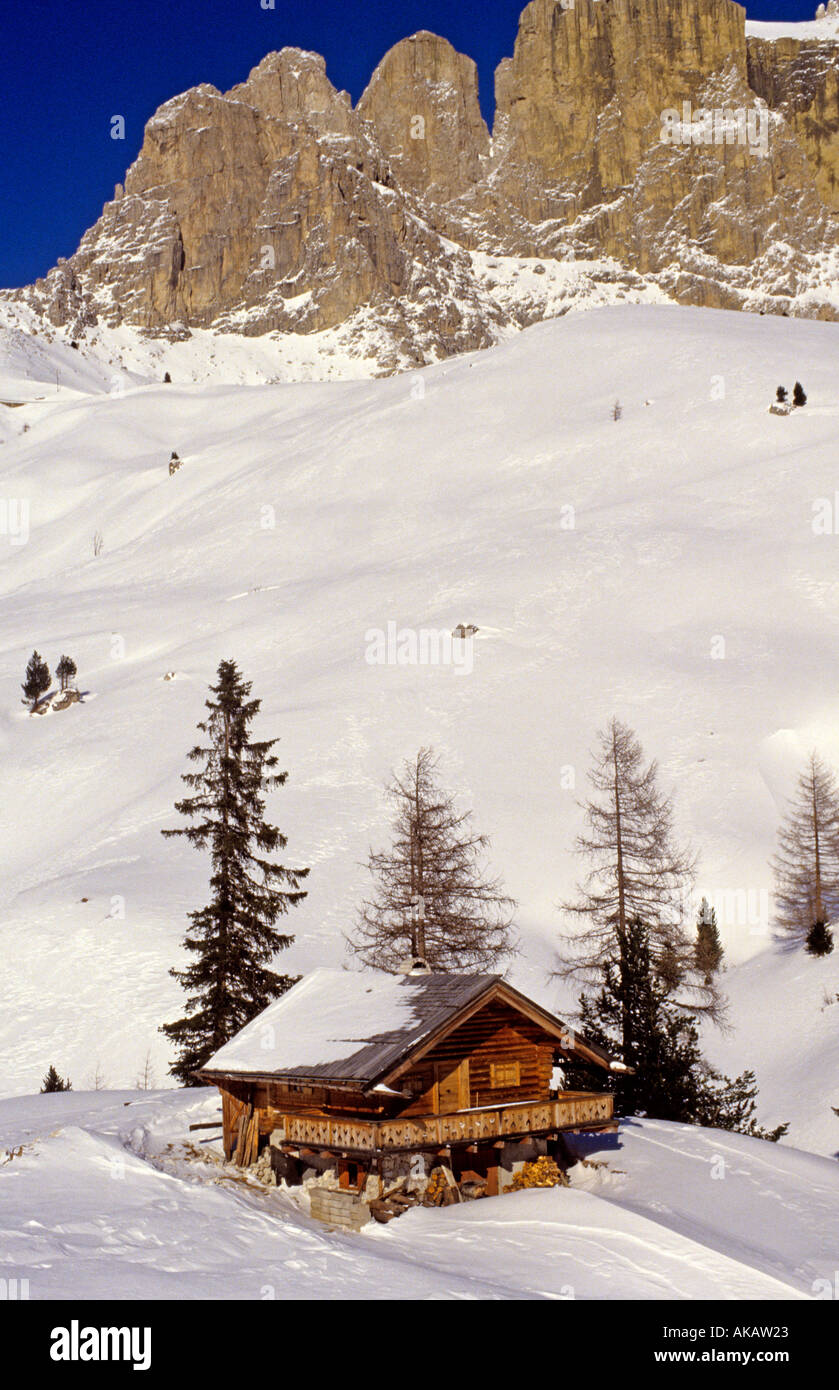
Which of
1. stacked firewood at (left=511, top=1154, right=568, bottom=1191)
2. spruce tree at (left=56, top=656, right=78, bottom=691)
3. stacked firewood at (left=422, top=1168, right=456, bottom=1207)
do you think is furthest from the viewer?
spruce tree at (left=56, top=656, right=78, bottom=691)

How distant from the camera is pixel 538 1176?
23.5 meters

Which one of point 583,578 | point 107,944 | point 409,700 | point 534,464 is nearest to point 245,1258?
point 107,944

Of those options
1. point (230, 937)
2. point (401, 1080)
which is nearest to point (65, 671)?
point (230, 937)

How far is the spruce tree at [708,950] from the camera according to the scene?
40.8 meters

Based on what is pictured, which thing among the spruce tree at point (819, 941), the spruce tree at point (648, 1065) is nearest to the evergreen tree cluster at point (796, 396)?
the spruce tree at point (819, 941)

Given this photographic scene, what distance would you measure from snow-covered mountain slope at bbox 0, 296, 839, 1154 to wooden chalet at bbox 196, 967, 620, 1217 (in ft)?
32.1

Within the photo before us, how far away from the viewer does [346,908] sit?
4353 cm

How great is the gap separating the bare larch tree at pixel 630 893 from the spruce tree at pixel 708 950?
27 cm

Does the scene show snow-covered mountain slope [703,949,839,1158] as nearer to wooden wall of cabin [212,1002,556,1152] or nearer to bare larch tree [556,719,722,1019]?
bare larch tree [556,719,722,1019]

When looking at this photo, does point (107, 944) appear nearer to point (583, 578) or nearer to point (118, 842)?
point (118, 842)

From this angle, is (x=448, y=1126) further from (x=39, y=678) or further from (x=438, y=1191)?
(x=39, y=678)

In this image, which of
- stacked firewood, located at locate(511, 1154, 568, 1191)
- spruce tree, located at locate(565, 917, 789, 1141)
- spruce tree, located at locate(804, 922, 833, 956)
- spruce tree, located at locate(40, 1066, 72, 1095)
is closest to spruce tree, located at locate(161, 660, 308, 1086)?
spruce tree, located at locate(40, 1066, 72, 1095)

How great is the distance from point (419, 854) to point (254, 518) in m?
73.2

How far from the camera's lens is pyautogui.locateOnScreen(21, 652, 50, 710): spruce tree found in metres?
70.9
